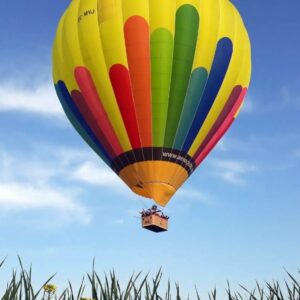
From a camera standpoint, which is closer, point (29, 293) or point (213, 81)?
point (29, 293)

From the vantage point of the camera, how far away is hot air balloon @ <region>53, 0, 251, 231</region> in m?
25.8

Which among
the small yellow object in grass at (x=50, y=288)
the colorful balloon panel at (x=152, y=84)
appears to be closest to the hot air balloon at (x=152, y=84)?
the colorful balloon panel at (x=152, y=84)

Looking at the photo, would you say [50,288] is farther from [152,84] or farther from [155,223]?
[155,223]

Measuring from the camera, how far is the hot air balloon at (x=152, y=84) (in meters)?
25.8

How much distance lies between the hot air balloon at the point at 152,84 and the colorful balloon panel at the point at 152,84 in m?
0.05

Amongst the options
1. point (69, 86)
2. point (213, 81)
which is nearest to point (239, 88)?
point (213, 81)

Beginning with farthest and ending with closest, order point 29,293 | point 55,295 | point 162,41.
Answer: point 162,41, point 55,295, point 29,293

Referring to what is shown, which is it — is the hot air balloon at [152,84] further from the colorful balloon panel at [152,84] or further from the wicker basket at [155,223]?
the wicker basket at [155,223]

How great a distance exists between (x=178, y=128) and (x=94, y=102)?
14.2 ft

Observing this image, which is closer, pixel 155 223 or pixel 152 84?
pixel 152 84

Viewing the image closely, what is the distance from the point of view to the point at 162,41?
25.7 m

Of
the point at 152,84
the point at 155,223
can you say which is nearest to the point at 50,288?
the point at 152,84

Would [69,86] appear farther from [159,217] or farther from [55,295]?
[55,295]

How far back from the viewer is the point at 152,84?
25.7 meters
